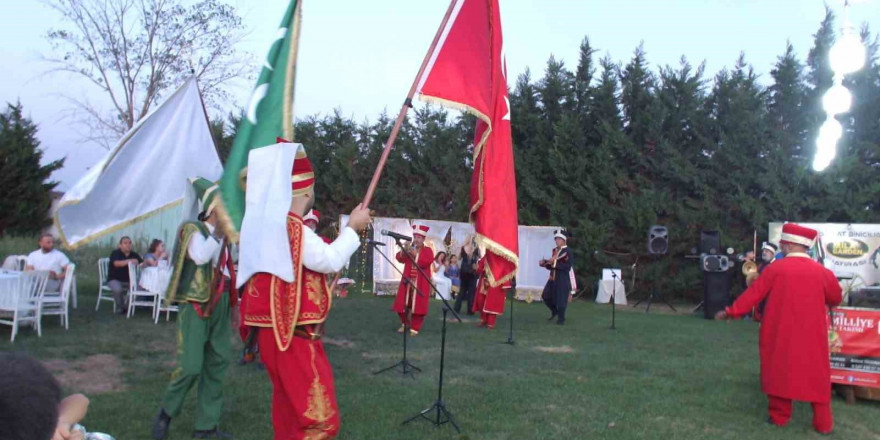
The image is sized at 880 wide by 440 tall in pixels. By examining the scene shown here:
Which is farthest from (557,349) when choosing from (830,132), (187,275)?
(830,132)

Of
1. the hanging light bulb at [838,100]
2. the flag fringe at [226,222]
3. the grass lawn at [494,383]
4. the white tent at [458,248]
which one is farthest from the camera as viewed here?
the white tent at [458,248]

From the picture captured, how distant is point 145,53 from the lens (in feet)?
80.6

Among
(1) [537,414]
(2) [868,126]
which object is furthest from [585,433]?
(2) [868,126]

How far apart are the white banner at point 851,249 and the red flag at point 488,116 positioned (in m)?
Result: 11.8

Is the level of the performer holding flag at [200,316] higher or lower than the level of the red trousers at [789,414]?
higher

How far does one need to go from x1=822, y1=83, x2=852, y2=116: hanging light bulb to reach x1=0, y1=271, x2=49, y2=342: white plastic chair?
17.0 meters

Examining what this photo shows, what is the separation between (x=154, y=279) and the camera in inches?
470

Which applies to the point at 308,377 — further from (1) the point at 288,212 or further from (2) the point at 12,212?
(2) the point at 12,212

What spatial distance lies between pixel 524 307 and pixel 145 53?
56.0 ft

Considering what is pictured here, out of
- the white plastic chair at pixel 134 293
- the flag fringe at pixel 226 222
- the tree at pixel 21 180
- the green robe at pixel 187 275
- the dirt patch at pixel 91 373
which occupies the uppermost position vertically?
the tree at pixel 21 180

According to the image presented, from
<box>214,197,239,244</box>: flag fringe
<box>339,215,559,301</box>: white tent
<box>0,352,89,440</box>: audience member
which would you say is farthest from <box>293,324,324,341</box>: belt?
<box>339,215,559,301</box>: white tent

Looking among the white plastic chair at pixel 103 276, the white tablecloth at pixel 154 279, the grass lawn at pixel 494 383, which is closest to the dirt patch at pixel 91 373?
the grass lawn at pixel 494 383

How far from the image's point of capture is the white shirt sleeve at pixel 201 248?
4.97 meters

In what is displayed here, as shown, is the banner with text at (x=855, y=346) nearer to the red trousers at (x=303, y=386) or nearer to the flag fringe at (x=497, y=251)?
the flag fringe at (x=497, y=251)
